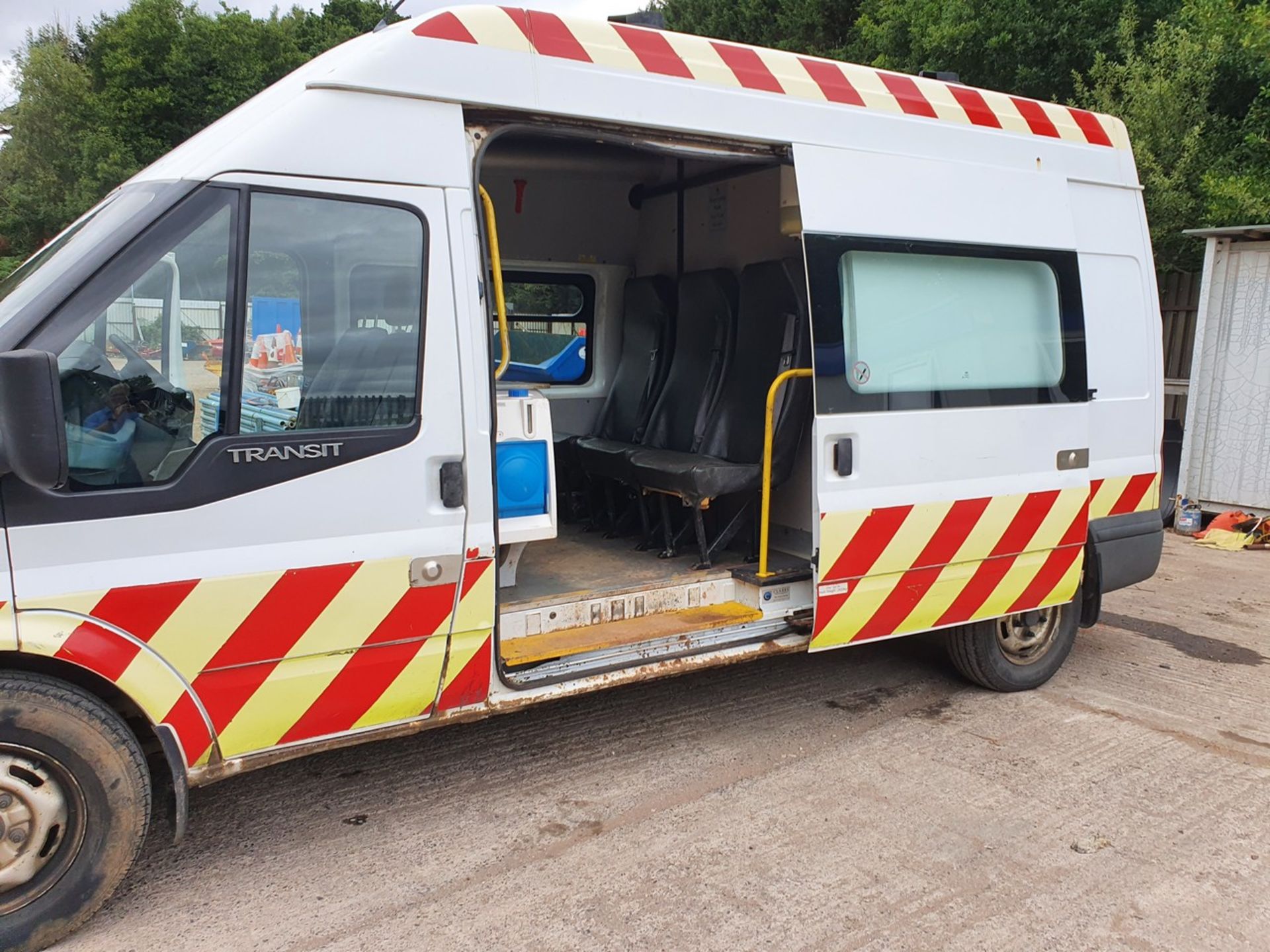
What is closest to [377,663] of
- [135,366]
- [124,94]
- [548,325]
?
[135,366]

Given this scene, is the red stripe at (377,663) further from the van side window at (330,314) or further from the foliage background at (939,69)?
the foliage background at (939,69)

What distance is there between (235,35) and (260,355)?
78.1 feet

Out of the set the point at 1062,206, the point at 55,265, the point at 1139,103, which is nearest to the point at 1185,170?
the point at 1139,103

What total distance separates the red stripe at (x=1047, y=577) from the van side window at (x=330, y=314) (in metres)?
2.95

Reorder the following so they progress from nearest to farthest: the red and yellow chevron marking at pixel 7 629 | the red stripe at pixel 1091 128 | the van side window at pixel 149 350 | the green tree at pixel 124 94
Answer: the red and yellow chevron marking at pixel 7 629
the van side window at pixel 149 350
the red stripe at pixel 1091 128
the green tree at pixel 124 94

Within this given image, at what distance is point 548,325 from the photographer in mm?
5926

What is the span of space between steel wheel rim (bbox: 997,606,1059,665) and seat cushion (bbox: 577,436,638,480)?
198 cm

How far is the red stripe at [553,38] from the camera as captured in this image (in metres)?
3.14

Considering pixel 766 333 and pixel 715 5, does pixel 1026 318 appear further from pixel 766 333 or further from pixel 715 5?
Answer: pixel 715 5

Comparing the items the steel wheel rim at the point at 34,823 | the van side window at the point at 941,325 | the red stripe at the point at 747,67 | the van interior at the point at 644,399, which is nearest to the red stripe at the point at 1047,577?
the van side window at the point at 941,325

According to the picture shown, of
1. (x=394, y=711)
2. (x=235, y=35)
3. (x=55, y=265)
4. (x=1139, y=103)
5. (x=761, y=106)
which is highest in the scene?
(x=235, y=35)

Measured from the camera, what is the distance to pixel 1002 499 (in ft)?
13.7

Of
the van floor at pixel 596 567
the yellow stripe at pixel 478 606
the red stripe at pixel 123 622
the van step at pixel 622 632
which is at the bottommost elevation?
the van step at pixel 622 632

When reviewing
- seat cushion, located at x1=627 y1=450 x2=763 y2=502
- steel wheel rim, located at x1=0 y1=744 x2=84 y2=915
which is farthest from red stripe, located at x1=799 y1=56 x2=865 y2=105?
steel wheel rim, located at x1=0 y1=744 x2=84 y2=915
